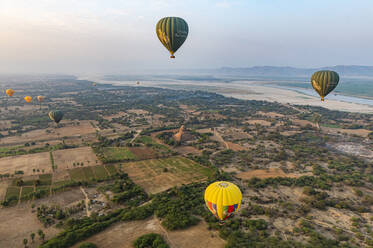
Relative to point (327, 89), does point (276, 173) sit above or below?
below

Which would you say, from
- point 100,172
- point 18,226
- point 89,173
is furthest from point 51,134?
point 18,226

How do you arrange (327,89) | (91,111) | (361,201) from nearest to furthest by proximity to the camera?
(361,201) < (327,89) < (91,111)

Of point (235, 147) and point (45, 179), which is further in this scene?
point (235, 147)

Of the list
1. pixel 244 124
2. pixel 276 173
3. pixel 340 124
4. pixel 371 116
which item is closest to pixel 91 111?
pixel 244 124

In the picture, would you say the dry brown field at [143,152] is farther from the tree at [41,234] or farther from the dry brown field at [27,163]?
the tree at [41,234]

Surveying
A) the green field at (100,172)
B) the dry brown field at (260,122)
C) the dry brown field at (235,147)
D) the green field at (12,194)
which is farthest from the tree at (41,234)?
the dry brown field at (260,122)

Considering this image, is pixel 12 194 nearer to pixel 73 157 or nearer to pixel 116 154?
pixel 73 157

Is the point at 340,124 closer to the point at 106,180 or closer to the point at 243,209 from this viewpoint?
the point at 243,209
